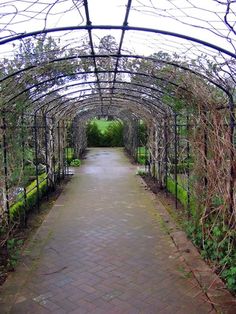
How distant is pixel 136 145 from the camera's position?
57.7 ft

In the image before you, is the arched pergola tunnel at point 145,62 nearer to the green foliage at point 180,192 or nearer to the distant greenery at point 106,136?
the green foliage at point 180,192

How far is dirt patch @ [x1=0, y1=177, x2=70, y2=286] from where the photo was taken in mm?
4411

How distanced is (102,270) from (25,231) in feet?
7.00

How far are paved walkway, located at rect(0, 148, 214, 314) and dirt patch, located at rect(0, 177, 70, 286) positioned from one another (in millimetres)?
139

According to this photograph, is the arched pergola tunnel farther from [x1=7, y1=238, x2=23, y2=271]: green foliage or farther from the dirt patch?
[x1=7, y1=238, x2=23, y2=271]: green foliage

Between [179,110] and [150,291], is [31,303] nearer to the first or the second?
[150,291]

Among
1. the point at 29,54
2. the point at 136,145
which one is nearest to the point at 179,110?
the point at 29,54

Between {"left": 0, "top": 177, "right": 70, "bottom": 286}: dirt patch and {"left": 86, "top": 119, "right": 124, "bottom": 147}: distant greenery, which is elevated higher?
{"left": 86, "top": 119, "right": 124, "bottom": 147}: distant greenery

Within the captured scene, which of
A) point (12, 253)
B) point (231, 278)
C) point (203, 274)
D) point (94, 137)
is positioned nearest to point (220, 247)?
point (203, 274)

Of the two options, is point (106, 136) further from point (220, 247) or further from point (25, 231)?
point (220, 247)

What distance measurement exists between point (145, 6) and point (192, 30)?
31.2 inches

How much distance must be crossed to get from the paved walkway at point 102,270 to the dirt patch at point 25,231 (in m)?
0.14

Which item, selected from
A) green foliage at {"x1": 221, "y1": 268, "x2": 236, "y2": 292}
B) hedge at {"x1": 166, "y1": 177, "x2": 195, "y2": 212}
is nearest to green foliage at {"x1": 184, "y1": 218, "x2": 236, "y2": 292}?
green foliage at {"x1": 221, "y1": 268, "x2": 236, "y2": 292}

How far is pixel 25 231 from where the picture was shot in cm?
601
